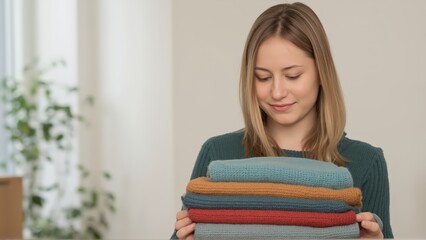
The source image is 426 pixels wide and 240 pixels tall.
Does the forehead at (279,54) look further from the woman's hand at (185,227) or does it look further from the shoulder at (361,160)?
the woman's hand at (185,227)

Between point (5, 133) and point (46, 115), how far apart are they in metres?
0.25

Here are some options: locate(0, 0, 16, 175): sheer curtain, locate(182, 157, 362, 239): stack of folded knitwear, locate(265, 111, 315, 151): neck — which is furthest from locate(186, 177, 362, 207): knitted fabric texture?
locate(0, 0, 16, 175): sheer curtain

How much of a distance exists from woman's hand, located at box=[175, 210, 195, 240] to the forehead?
304 mm

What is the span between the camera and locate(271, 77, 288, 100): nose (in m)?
1.15

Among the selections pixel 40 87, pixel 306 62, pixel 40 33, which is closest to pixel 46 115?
pixel 40 87

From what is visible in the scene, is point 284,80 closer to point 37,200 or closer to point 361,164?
point 361,164

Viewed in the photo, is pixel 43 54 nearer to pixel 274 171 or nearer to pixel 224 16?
pixel 224 16

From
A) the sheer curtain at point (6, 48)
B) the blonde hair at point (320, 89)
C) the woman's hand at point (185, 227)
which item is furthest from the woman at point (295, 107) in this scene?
the sheer curtain at point (6, 48)

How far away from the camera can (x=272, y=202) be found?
0.90m

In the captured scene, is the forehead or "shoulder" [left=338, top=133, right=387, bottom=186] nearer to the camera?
the forehead

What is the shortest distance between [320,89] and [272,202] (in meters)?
0.40

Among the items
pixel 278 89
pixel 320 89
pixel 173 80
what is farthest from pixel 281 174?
pixel 173 80

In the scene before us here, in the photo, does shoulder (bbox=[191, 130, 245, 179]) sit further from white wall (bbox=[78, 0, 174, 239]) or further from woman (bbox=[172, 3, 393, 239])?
white wall (bbox=[78, 0, 174, 239])

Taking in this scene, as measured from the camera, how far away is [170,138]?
3352 millimetres
